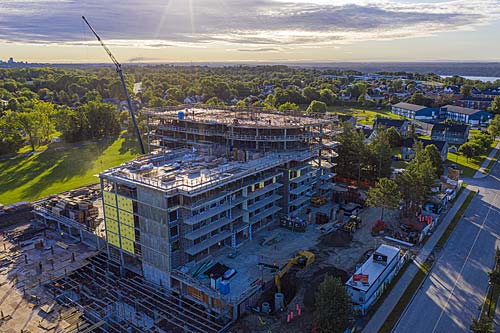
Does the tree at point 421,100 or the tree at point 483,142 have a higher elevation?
the tree at point 421,100

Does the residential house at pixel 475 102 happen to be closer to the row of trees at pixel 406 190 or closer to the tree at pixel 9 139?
the row of trees at pixel 406 190

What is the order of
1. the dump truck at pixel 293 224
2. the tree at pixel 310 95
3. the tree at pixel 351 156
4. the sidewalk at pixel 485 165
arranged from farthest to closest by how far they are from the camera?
1. the tree at pixel 310 95
2. the sidewalk at pixel 485 165
3. the tree at pixel 351 156
4. the dump truck at pixel 293 224

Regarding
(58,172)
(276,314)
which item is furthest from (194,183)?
(58,172)

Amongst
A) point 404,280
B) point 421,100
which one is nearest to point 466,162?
point 404,280

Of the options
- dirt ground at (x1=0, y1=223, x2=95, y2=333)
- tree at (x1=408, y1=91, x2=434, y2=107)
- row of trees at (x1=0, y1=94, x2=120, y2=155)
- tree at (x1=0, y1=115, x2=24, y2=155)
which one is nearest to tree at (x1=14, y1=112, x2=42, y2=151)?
row of trees at (x1=0, y1=94, x2=120, y2=155)

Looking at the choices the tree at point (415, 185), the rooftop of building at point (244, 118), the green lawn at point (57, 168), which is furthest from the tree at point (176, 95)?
the tree at point (415, 185)

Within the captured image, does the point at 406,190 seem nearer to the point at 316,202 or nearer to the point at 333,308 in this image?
the point at 316,202

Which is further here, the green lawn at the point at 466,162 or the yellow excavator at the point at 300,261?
the green lawn at the point at 466,162
